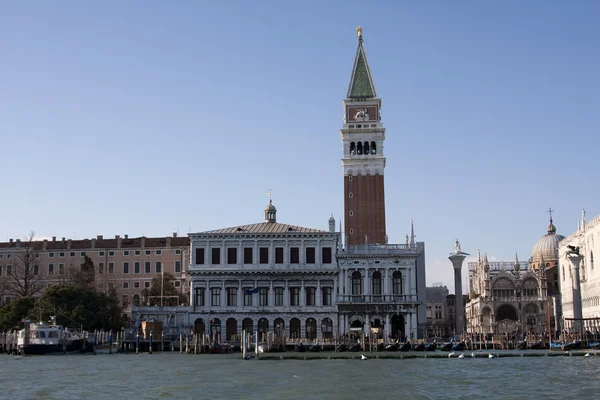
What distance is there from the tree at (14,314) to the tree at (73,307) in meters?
1.92

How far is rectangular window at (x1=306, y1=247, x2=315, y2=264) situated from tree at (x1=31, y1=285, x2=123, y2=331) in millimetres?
15169

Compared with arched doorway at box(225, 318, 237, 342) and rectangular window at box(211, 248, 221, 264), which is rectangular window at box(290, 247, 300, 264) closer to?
rectangular window at box(211, 248, 221, 264)

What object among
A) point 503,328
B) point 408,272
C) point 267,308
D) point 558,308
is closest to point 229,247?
point 267,308

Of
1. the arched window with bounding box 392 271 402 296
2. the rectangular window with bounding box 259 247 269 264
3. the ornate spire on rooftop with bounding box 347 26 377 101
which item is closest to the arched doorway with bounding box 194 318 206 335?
the rectangular window with bounding box 259 247 269 264

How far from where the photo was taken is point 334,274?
5900 cm

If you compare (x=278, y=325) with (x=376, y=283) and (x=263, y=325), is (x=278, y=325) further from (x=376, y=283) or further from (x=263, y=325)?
(x=376, y=283)

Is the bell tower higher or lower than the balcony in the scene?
higher

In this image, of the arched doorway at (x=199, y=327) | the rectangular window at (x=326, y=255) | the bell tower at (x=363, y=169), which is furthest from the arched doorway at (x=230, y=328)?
the bell tower at (x=363, y=169)

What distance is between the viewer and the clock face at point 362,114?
6688cm

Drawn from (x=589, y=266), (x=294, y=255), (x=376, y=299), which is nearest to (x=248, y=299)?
(x=294, y=255)

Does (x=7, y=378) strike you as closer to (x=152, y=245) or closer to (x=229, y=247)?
(x=229, y=247)

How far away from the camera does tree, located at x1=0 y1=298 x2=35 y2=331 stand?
190ft

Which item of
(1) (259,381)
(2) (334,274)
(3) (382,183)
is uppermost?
(3) (382,183)

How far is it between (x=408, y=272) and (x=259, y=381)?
2837 cm
